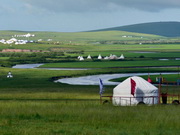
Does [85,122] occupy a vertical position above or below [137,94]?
above

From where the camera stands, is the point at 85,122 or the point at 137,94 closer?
the point at 85,122

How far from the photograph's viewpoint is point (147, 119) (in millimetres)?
34719

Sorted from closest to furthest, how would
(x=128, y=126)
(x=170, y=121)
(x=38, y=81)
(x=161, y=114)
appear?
(x=128, y=126) < (x=170, y=121) < (x=161, y=114) < (x=38, y=81)

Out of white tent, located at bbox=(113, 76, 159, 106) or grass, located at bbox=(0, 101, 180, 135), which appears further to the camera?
white tent, located at bbox=(113, 76, 159, 106)

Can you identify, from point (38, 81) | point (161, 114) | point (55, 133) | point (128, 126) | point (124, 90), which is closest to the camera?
point (55, 133)

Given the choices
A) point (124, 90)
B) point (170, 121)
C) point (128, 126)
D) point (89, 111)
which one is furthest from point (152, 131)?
point (124, 90)

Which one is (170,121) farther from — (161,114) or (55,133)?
(55,133)

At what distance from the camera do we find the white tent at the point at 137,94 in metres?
52.0

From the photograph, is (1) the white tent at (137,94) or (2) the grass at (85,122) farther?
(1) the white tent at (137,94)

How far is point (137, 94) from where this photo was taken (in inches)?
2063

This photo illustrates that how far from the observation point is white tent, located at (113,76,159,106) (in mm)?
52000

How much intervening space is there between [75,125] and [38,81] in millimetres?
69901

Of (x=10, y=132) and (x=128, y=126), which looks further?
(x=128, y=126)

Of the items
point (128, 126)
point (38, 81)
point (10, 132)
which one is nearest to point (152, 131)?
point (128, 126)
